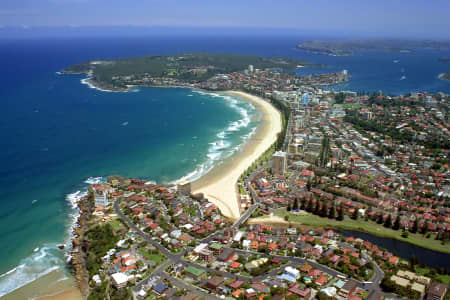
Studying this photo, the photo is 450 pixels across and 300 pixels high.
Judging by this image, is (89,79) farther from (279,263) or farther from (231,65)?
(279,263)

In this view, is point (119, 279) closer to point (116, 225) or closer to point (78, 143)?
point (116, 225)

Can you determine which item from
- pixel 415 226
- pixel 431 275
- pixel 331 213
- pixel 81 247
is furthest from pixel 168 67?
pixel 431 275

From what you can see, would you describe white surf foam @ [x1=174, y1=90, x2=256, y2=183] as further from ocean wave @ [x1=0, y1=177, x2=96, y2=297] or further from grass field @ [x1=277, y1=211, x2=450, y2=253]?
ocean wave @ [x1=0, y1=177, x2=96, y2=297]

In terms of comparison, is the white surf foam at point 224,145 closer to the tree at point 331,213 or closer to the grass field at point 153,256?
the grass field at point 153,256

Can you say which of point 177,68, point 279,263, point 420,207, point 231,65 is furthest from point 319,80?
point 279,263

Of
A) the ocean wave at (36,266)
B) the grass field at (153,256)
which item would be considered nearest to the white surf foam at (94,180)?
the ocean wave at (36,266)

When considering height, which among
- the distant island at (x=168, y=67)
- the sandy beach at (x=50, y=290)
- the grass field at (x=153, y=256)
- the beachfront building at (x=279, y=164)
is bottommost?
the sandy beach at (x=50, y=290)
